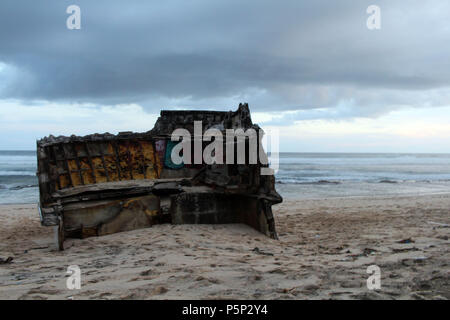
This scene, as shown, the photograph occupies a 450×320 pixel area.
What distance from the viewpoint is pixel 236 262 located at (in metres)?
4.39

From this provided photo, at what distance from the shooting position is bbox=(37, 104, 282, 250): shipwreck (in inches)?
264

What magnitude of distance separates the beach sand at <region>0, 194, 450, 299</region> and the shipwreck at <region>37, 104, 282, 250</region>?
337 millimetres

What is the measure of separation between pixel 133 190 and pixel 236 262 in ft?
11.3

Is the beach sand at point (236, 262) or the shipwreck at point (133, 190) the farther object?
the shipwreck at point (133, 190)

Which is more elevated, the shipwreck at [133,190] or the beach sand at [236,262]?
the shipwreck at [133,190]

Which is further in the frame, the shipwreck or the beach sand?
the shipwreck

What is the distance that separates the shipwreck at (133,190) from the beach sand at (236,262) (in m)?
0.34

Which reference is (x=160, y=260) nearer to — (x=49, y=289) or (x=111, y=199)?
(x=49, y=289)

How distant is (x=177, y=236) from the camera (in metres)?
6.30

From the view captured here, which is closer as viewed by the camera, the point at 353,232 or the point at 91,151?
the point at 353,232

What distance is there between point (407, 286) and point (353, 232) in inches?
168

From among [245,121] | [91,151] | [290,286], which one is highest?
[245,121]

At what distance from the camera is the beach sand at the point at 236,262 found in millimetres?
3191

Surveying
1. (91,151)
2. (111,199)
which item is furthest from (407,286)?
(91,151)
